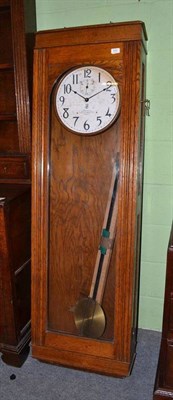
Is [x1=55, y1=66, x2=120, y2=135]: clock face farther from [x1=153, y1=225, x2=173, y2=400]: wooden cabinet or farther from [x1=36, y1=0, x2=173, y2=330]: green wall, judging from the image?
[x1=153, y1=225, x2=173, y2=400]: wooden cabinet

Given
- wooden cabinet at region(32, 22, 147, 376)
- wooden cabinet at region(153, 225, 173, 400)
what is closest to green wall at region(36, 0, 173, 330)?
wooden cabinet at region(32, 22, 147, 376)

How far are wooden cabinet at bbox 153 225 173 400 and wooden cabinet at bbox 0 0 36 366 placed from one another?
699 millimetres

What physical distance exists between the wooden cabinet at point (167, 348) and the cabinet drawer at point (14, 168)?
817mm

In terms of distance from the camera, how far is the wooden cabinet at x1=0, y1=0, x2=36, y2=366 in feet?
5.00

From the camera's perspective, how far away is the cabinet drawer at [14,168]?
5.58 ft

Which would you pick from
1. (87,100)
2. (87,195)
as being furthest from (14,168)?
(87,100)

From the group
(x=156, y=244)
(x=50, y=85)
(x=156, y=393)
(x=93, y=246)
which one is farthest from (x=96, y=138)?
(x=156, y=393)

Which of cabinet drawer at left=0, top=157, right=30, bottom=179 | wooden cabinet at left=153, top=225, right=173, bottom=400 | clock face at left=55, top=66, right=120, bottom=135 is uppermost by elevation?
clock face at left=55, top=66, right=120, bottom=135

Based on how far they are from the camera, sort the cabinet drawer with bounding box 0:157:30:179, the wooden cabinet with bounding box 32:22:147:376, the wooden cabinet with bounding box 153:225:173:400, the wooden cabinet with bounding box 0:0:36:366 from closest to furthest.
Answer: the wooden cabinet with bounding box 153:225:173:400
the wooden cabinet with bounding box 32:22:147:376
the wooden cabinet with bounding box 0:0:36:366
the cabinet drawer with bounding box 0:157:30:179

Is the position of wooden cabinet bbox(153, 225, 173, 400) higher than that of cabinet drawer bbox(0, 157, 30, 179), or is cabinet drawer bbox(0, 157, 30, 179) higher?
cabinet drawer bbox(0, 157, 30, 179)

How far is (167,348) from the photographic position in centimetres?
133

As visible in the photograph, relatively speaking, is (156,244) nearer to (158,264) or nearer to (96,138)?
(158,264)

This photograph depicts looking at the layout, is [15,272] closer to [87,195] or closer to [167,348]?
[87,195]

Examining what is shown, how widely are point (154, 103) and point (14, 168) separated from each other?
0.79 metres
